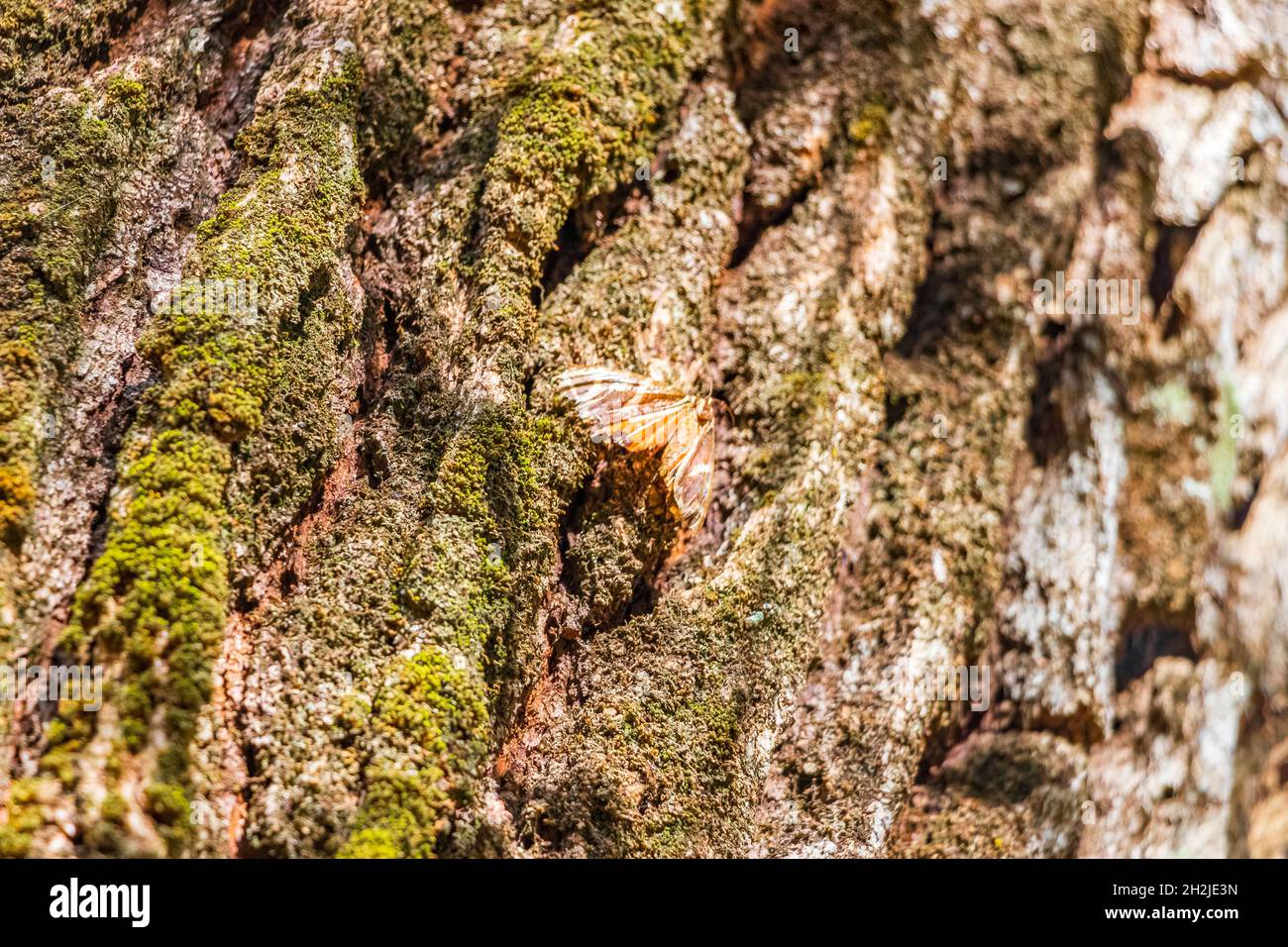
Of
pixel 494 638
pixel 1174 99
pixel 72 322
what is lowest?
pixel 494 638

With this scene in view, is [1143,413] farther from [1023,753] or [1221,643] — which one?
[1023,753]

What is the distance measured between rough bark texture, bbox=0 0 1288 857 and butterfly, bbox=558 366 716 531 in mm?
128

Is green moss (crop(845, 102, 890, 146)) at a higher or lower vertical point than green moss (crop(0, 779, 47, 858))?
higher

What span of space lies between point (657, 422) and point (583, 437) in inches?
17.8

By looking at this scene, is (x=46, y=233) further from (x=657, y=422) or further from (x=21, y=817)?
(x=657, y=422)

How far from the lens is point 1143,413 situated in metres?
8.01

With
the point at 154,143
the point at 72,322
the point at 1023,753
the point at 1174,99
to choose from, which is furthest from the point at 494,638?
the point at 1174,99

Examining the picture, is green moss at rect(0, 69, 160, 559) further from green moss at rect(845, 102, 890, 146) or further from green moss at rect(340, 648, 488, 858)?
green moss at rect(845, 102, 890, 146)

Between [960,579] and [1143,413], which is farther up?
[1143,413]

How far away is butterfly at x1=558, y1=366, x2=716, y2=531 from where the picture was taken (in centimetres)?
505

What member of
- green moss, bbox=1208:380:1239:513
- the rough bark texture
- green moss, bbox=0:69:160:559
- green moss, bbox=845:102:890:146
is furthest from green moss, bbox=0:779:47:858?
green moss, bbox=1208:380:1239:513

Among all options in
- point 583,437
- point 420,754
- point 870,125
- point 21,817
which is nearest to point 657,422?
point 583,437

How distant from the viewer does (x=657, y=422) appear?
5188 mm
